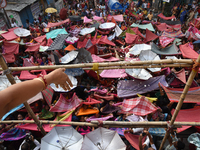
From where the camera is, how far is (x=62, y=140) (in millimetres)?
3910

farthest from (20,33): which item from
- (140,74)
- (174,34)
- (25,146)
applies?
(174,34)

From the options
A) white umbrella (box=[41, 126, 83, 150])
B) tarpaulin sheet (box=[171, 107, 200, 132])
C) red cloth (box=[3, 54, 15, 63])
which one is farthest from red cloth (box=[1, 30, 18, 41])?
tarpaulin sheet (box=[171, 107, 200, 132])

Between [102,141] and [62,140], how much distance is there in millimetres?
1132

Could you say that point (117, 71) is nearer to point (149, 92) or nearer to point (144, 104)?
point (149, 92)

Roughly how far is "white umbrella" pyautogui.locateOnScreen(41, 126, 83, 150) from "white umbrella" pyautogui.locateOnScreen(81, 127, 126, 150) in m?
0.26

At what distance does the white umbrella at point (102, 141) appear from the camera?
365 cm

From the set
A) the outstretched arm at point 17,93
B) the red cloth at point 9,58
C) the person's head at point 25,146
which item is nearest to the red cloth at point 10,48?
the red cloth at point 9,58

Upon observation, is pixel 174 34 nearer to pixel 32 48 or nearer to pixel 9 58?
pixel 32 48

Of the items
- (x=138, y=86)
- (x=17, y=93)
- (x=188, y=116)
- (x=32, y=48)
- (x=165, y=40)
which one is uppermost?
(x=17, y=93)

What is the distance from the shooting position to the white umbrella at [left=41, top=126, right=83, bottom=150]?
12.4ft

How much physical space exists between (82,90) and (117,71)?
1.96 meters

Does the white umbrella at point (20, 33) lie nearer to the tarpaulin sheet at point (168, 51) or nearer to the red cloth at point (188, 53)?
the tarpaulin sheet at point (168, 51)

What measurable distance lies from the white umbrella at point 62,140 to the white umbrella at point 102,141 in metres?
0.26

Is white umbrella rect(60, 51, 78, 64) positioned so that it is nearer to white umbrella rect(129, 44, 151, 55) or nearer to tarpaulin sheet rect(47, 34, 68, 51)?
tarpaulin sheet rect(47, 34, 68, 51)
